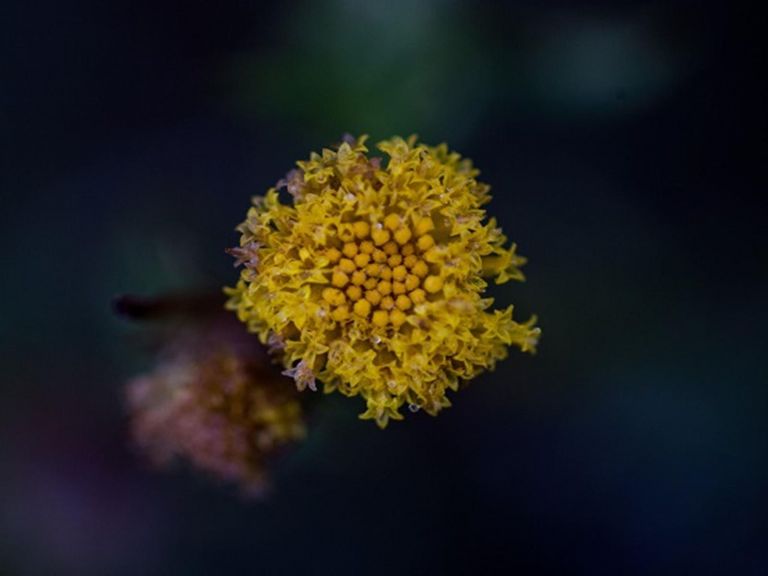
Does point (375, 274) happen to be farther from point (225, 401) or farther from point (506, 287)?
point (506, 287)

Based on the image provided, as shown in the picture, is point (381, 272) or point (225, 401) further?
point (225, 401)

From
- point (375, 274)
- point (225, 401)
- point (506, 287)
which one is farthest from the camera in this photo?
point (506, 287)

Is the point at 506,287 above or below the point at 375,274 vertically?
above

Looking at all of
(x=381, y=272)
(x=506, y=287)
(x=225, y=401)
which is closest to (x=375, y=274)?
(x=381, y=272)

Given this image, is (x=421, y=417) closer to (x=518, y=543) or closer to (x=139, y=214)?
(x=518, y=543)

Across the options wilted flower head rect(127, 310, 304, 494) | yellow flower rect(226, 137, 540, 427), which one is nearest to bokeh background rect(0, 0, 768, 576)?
wilted flower head rect(127, 310, 304, 494)

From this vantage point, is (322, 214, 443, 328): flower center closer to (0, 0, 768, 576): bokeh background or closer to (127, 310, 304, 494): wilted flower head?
(127, 310, 304, 494): wilted flower head

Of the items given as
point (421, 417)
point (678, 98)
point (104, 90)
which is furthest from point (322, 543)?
point (678, 98)

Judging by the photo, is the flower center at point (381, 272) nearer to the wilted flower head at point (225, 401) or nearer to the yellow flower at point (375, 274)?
the yellow flower at point (375, 274)
